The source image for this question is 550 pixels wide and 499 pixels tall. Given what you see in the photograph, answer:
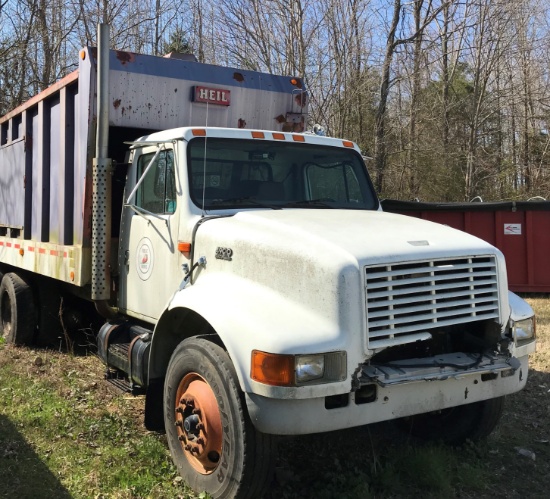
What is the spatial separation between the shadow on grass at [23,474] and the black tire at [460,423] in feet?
8.46

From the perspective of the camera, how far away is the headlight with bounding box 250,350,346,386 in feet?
10.0

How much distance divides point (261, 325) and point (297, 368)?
1.06 feet

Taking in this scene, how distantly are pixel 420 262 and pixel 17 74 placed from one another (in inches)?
786

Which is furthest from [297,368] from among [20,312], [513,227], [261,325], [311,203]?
[513,227]

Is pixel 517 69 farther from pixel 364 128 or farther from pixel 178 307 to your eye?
pixel 178 307

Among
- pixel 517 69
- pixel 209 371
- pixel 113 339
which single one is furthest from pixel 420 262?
pixel 517 69

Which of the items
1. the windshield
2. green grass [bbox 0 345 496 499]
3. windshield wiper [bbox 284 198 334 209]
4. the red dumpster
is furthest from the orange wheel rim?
the red dumpster

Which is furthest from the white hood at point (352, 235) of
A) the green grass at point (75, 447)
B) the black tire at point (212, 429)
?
the green grass at point (75, 447)

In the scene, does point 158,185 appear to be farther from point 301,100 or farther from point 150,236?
point 301,100

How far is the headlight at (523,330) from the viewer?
380 centimetres

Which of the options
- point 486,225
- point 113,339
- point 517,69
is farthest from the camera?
point 517,69

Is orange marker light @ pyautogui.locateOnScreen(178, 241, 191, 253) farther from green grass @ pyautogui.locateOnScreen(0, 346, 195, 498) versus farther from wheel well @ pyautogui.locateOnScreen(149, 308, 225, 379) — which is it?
green grass @ pyautogui.locateOnScreen(0, 346, 195, 498)

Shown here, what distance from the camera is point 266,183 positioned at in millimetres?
4668

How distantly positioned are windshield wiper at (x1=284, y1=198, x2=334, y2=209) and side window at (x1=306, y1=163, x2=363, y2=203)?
38mm
